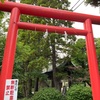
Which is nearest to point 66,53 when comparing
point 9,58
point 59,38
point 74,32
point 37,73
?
point 59,38

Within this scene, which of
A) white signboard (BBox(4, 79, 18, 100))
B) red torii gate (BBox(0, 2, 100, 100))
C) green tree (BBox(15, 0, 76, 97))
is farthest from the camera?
green tree (BBox(15, 0, 76, 97))

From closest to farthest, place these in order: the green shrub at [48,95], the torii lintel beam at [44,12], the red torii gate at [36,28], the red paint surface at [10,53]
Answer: the red paint surface at [10,53] → the red torii gate at [36,28] → the torii lintel beam at [44,12] → the green shrub at [48,95]

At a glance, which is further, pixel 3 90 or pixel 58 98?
pixel 58 98

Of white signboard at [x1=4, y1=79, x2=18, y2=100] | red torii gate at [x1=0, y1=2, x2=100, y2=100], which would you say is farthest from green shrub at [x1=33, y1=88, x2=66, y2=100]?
white signboard at [x1=4, y1=79, x2=18, y2=100]

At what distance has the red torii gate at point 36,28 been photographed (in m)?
5.35

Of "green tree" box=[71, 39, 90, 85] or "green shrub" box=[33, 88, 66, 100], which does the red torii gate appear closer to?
"green shrub" box=[33, 88, 66, 100]

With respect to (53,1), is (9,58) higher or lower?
lower

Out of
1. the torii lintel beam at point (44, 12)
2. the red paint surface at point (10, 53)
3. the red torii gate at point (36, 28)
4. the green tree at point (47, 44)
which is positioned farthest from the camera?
the green tree at point (47, 44)

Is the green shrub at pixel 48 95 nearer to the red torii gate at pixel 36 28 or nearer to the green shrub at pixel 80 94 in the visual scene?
the green shrub at pixel 80 94

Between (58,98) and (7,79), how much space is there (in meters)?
3.64

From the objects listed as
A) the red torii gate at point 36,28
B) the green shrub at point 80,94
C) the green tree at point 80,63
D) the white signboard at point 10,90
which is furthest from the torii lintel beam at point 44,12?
the green tree at point 80,63

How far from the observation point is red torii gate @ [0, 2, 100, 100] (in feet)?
17.6

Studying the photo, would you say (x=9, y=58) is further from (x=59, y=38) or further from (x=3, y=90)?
(x=59, y=38)

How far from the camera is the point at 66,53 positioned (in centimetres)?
1194
